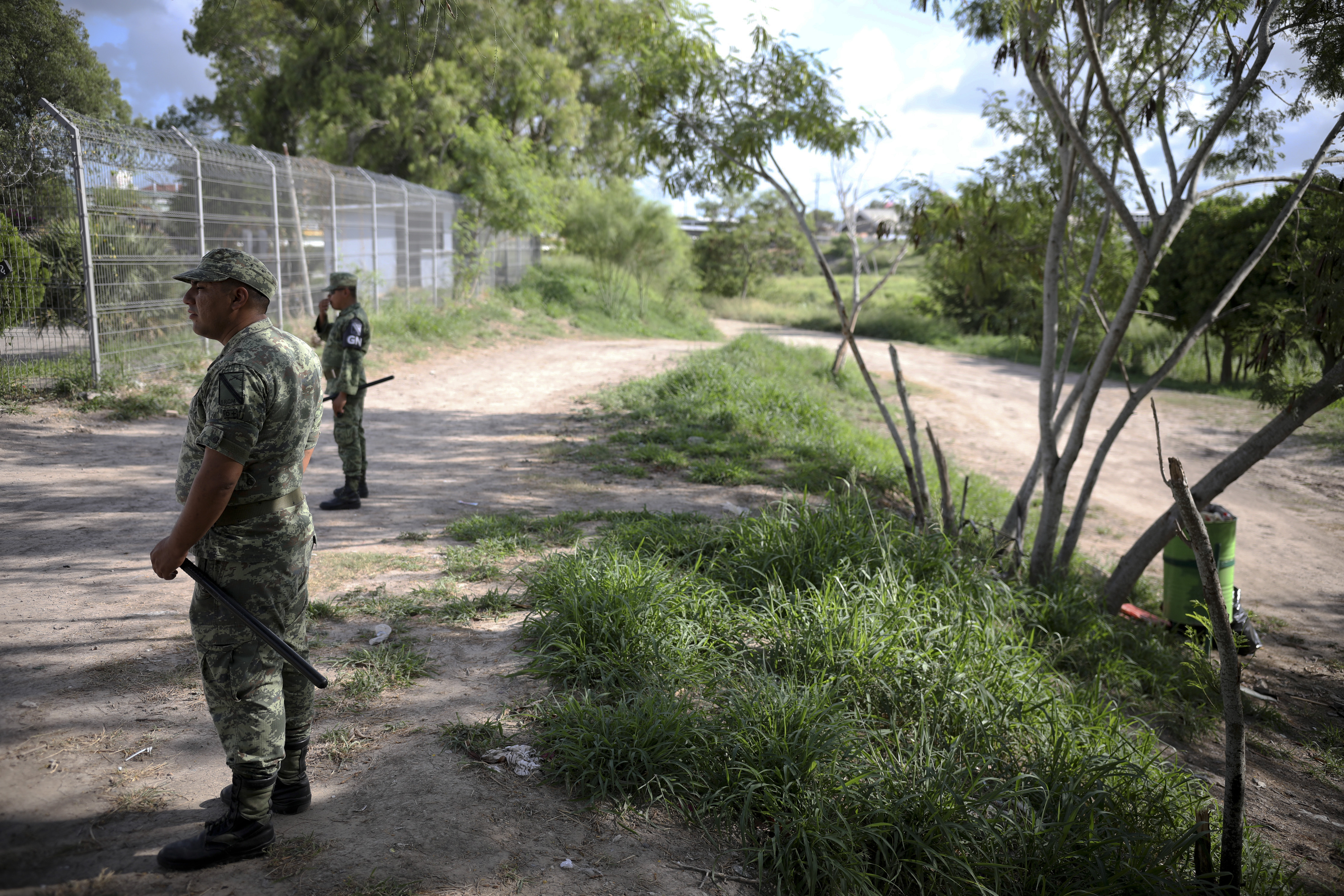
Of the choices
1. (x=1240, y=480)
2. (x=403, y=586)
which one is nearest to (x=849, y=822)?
(x=403, y=586)

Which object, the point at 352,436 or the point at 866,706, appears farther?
the point at 352,436

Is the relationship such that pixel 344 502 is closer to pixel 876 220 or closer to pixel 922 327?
pixel 876 220

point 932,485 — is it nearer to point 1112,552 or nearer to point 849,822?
point 1112,552

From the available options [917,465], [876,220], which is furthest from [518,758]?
[876,220]

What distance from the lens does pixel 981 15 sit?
20.4ft

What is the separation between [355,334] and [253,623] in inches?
156

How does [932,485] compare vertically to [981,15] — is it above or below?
below

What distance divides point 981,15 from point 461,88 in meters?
17.2

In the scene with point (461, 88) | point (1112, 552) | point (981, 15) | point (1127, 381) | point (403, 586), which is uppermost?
point (461, 88)

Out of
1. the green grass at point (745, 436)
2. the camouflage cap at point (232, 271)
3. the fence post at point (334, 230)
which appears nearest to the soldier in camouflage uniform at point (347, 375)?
the green grass at point (745, 436)

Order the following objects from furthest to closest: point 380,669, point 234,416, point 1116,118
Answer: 1. point 1116,118
2. point 380,669
3. point 234,416

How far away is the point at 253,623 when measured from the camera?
2336 millimetres

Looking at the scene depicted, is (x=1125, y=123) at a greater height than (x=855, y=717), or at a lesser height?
greater

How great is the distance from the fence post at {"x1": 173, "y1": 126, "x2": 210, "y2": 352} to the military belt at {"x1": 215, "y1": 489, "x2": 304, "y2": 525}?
28.6 feet
